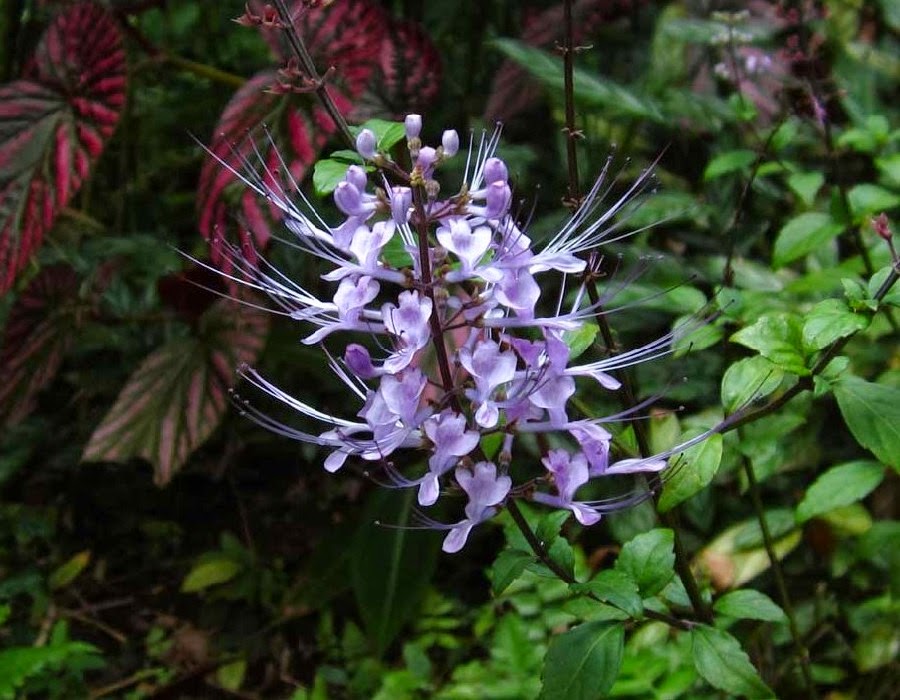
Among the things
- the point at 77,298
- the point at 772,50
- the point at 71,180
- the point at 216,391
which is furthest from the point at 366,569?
the point at 772,50

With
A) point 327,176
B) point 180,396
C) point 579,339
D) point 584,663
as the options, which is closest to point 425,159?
point 327,176

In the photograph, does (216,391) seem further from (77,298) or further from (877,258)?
(877,258)

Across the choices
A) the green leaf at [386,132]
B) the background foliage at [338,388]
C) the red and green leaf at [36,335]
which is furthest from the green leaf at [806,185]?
the red and green leaf at [36,335]

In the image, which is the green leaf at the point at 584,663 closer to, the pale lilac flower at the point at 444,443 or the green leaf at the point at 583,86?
the pale lilac flower at the point at 444,443

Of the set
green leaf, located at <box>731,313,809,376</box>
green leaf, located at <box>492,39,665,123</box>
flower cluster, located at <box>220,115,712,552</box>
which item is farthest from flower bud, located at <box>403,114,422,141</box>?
green leaf, located at <box>492,39,665,123</box>

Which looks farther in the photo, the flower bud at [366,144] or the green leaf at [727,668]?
the green leaf at [727,668]

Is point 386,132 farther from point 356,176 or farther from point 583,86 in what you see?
point 583,86
